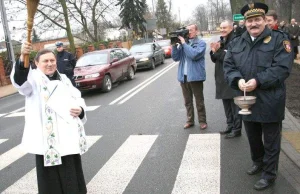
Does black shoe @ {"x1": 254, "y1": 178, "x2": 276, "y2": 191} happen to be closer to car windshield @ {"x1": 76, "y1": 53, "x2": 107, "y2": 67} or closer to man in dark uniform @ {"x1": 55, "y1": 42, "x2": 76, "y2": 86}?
man in dark uniform @ {"x1": 55, "y1": 42, "x2": 76, "y2": 86}

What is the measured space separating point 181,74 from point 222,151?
1.85 m

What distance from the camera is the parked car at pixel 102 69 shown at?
12.1m

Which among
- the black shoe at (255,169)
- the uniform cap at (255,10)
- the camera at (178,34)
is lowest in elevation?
the black shoe at (255,169)

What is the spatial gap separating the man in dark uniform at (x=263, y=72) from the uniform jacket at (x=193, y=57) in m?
2.14

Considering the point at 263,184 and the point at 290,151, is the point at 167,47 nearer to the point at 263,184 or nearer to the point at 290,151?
the point at 290,151

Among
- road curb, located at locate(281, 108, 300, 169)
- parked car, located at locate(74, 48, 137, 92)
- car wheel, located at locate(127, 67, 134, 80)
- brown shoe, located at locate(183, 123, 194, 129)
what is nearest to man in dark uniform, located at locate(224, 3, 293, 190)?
road curb, located at locate(281, 108, 300, 169)

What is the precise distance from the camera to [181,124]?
7.15 meters

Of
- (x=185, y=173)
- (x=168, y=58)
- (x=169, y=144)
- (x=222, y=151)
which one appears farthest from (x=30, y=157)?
(x=168, y=58)

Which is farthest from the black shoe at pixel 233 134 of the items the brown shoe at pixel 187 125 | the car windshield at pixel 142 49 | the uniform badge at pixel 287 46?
the car windshield at pixel 142 49

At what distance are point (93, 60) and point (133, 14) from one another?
4009 cm

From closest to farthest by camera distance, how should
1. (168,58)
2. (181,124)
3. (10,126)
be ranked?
(181,124)
(10,126)
(168,58)

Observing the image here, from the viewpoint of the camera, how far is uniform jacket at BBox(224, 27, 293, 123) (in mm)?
3631

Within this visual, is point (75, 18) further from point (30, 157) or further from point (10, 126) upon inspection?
point (30, 157)

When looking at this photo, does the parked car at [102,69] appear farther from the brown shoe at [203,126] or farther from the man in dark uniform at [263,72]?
the man in dark uniform at [263,72]
